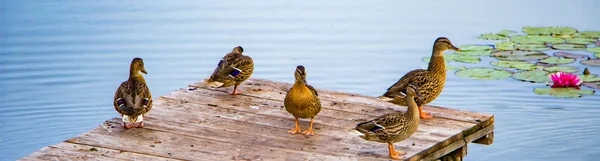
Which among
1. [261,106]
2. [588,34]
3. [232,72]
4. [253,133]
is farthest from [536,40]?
[253,133]

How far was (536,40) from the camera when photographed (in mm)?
14312

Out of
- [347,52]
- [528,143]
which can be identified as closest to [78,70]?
[347,52]

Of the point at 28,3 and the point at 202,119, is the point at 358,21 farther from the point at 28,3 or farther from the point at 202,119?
the point at 202,119

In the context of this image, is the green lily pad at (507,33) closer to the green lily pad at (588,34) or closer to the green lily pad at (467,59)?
the green lily pad at (588,34)

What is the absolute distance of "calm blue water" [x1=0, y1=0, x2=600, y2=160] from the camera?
1137 centimetres

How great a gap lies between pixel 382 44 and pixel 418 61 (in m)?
1.01

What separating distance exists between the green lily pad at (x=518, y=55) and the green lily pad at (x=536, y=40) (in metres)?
0.54

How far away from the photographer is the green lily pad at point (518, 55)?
44.1 feet

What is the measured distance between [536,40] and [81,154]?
25.2 ft

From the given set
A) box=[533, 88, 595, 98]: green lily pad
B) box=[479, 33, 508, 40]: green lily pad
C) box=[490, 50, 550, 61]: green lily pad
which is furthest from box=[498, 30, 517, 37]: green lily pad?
box=[533, 88, 595, 98]: green lily pad

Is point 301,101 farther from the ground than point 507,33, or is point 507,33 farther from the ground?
point 507,33

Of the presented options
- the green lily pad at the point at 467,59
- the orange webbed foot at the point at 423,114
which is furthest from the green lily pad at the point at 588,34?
the orange webbed foot at the point at 423,114

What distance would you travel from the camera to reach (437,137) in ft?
28.0

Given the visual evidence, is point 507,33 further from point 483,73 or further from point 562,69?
point 483,73
